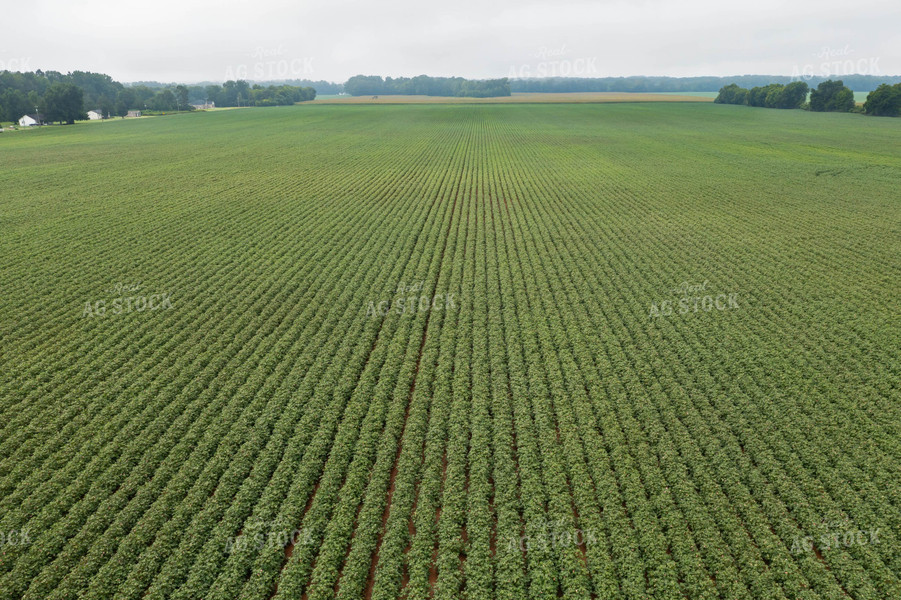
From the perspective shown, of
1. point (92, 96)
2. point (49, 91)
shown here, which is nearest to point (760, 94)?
point (49, 91)

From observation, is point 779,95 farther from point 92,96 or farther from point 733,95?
point 92,96

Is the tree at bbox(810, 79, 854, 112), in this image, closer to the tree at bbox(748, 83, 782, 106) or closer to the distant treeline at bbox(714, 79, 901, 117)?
the distant treeline at bbox(714, 79, 901, 117)

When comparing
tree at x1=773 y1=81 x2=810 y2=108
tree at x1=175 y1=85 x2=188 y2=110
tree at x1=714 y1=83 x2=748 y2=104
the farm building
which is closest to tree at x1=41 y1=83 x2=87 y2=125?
the farm building

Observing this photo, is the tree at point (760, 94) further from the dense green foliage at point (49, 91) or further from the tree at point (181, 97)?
the tree at point (181, 97)

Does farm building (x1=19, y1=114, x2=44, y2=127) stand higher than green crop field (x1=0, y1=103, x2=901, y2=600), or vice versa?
farm building (x1=19, y1=114, x2=44, y2=127)

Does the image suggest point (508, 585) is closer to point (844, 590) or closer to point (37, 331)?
point (844, 590)

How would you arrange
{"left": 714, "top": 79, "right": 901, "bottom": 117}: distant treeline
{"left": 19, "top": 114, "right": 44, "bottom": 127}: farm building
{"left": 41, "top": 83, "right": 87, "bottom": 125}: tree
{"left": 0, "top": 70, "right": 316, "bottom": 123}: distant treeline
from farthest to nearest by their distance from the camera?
1. {"left": 714, "top": 79, "right": 901, "bottom": 117}: distant treeline
2. {"left": 19, "top": 114, "right": 44, "bottom": 127}: farm building
3. {"left": 0, "top": 70, "right": 316, "bottom": 123}: distant treeline
4. {"left": 41, "top": 83, "right": 87, "bottom": 125}: tree

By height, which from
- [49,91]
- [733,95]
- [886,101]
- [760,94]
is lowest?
[886,101]
